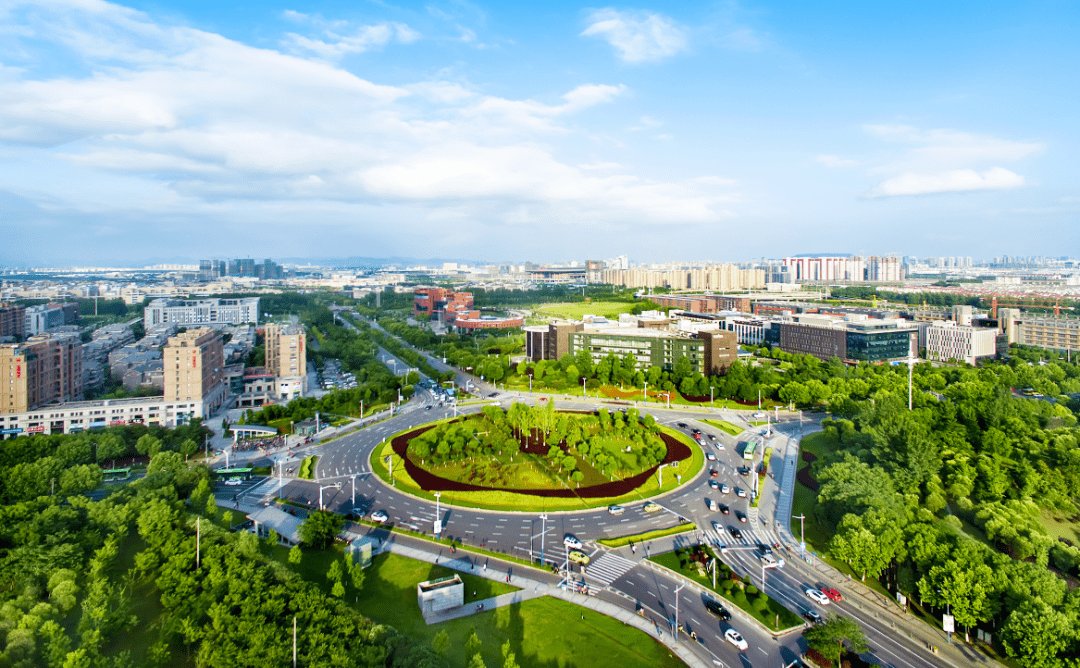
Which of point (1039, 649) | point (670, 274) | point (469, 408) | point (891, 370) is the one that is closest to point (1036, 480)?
point (1039, 649)

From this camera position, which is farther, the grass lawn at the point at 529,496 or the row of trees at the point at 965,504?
the grass lawn at the point at 529,496

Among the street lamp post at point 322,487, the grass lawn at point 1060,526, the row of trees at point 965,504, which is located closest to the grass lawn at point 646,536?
the row of trees at point 965,504

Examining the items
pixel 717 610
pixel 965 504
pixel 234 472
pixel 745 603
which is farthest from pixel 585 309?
pixel 717 610

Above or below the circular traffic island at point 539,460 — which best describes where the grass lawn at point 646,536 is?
below

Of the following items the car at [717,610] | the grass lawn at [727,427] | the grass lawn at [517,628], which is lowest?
the grass lawn at [517,628]

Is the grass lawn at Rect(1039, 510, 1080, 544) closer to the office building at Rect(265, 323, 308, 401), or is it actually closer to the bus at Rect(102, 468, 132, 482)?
the bus at Rect(102, 468, 132, 482)

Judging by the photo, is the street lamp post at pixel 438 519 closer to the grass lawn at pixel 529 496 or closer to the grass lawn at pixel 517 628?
the grass lawn at pixel 529 496
